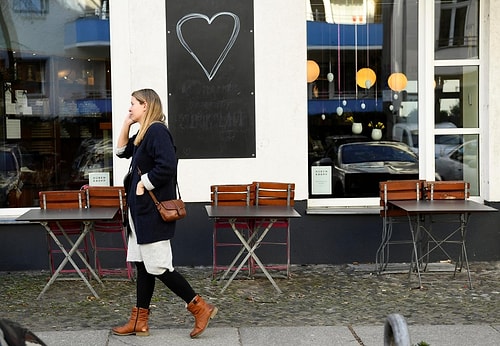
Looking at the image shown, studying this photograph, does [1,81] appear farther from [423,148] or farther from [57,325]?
[423,148]

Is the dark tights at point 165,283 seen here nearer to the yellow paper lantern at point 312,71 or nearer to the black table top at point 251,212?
the black table top at point 251,212

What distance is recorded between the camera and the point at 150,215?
5.87 meters

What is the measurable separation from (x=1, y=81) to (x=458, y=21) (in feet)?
16.6

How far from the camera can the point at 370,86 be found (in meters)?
8.91

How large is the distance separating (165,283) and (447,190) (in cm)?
335

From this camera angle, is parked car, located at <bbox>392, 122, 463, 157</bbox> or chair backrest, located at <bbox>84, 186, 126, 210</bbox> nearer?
chair backrest, located at <bbox>84, 186, 126, 210</bbox>

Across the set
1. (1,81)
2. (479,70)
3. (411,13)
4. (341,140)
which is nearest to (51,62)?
(1,81)

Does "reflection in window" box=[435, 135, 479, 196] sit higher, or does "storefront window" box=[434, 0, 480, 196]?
"storefront window" box=[434, 0, 480, 196]

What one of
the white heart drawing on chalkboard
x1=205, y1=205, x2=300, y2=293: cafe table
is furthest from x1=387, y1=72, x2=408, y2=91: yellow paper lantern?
x1=205, y1=205, x2=300, y2=293: cafe table

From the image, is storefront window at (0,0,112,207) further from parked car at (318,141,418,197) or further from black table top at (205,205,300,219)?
parked car at (318,141,418,197)

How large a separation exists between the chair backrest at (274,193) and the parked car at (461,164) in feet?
6.55

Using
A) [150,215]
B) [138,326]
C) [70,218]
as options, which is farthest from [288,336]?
[70,218]

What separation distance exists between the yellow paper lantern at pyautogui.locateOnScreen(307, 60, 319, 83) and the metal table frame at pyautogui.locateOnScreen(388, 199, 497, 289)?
1.81 metres

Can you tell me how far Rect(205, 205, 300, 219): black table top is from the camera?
704cm
